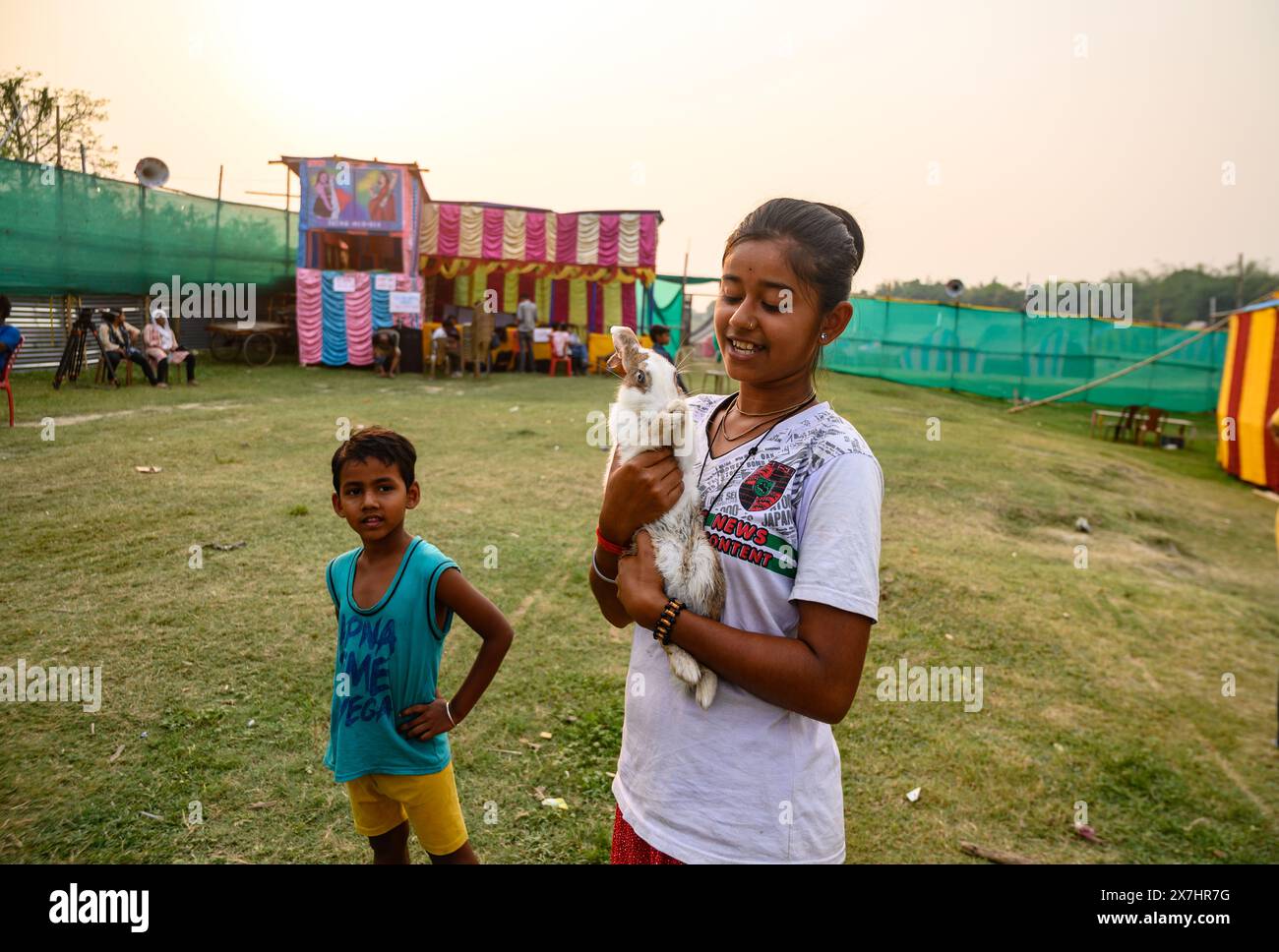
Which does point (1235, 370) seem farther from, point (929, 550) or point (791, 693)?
point (791, 693)

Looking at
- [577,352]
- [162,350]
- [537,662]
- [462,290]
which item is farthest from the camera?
[462,290]

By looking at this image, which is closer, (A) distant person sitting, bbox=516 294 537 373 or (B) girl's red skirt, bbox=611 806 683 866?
(B) girl's red skirt, bbox=611 806 683 866

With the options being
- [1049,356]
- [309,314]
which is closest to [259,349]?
[309,314]

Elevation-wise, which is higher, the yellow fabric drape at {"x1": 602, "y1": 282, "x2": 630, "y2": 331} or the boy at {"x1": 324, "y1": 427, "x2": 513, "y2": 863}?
the yellow fabric drape at {"x1": 602, "y1": 282, "x2": 630, "y2": 331}

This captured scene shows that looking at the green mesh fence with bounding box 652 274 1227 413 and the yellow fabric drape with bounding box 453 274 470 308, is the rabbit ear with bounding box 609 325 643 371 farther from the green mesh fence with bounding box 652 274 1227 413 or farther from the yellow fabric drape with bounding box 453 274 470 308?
the yellow fabric drape with bounding box 453 274 470 308

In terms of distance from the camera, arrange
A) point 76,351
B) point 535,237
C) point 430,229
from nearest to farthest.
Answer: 1. point 76,351
2. point 430,229
3. point 535,237

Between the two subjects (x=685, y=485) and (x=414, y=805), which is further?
(x=414, y=805)

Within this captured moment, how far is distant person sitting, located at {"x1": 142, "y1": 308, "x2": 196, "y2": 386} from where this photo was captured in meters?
14.0

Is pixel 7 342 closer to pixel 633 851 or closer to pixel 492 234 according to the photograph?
pixel 633 851

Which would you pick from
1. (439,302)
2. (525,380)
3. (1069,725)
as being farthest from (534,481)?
(439,302)

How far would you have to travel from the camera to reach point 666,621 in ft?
4.78
